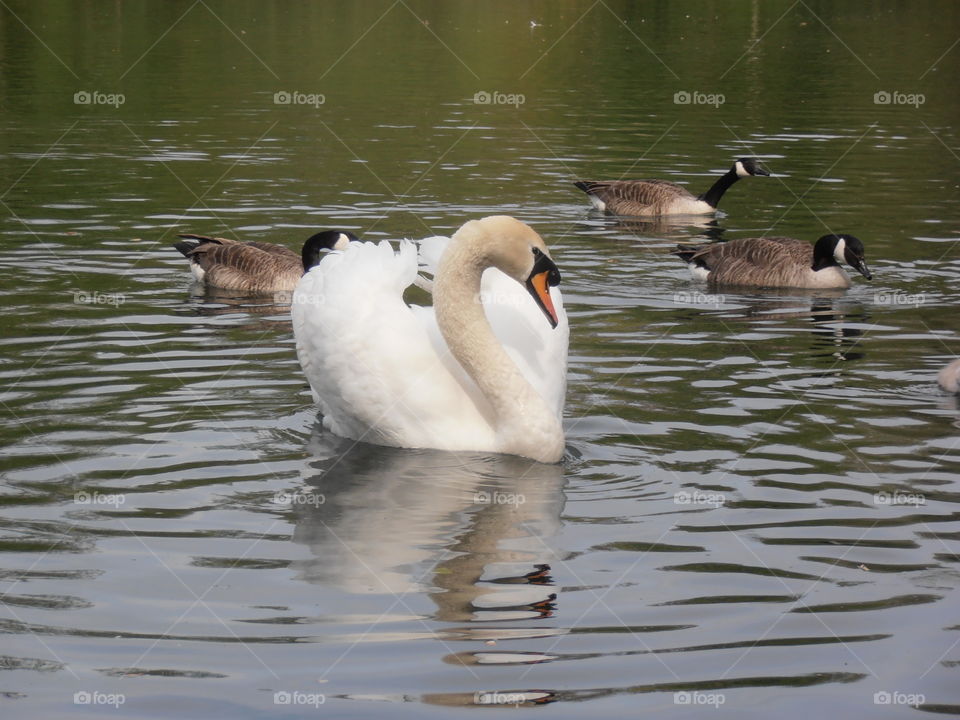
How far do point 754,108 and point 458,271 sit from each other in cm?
2447

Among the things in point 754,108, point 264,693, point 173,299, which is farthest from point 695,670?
point 754,108

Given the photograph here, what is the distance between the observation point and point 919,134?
91.8 feet

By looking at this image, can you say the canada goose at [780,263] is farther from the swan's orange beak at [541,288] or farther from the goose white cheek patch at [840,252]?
the swan's orange beak at [541,288]

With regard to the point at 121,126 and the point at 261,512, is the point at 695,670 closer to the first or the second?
the point at 261,512

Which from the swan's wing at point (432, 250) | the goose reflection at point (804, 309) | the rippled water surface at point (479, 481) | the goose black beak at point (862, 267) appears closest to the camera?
the rippled water surface at point (479, 481)
